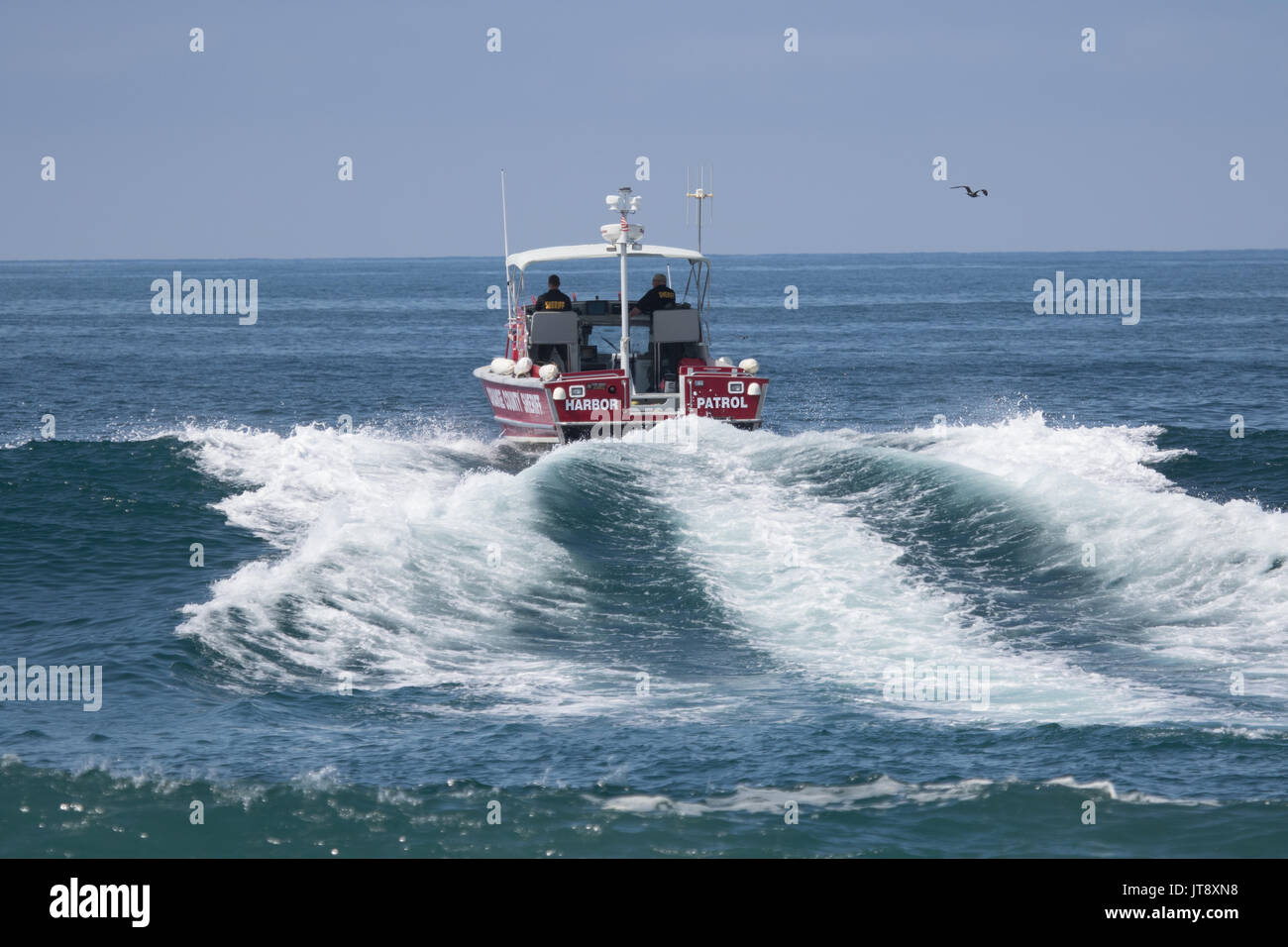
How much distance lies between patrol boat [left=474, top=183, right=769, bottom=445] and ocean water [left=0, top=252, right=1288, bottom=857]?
126 centimetres

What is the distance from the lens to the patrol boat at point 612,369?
2556 cm

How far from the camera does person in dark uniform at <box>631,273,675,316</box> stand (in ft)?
91.8

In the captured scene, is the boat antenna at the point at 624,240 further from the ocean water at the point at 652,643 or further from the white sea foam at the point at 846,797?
the white sea foam at the point at 846,797

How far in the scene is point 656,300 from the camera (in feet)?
92.0

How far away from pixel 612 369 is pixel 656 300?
6.20 ft

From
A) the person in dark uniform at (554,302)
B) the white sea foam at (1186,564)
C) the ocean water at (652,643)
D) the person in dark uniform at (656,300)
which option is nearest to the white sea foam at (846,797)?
the ocean water at (652,643)

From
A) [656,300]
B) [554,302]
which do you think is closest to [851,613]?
[554,302]

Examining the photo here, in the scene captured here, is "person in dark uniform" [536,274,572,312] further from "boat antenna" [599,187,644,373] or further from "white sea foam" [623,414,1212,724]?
"white sea foam" [623,414,1212,724]

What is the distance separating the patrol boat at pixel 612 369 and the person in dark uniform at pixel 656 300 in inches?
7.6

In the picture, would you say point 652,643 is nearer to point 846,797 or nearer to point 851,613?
point 851,613

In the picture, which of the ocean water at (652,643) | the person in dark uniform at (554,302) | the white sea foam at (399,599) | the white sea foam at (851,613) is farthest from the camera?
the person in dark uniform at (554,302)
